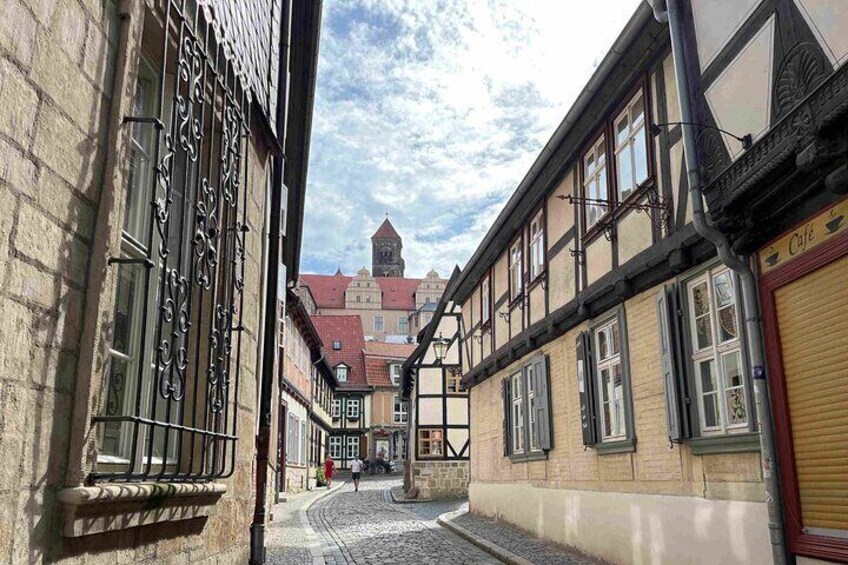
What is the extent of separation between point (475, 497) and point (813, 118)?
45.3 ft

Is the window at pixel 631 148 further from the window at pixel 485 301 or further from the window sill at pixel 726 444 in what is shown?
the window at pixel 485 301

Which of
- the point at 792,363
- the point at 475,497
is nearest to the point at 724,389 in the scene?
the point at 792,363

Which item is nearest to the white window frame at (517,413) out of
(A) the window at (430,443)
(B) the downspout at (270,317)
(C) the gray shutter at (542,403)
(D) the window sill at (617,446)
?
(C) the gray shutter at (542,403)

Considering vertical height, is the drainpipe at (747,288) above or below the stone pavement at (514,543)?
above

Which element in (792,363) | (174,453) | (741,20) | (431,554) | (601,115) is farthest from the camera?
(431,554)

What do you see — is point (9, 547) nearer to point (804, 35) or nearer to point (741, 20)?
point (804, 35)

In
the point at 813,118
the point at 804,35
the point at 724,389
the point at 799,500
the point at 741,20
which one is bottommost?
the point at 799,500

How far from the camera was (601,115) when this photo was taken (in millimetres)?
9734

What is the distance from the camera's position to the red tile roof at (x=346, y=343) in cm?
5591

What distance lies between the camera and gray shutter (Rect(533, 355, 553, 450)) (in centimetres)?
1177

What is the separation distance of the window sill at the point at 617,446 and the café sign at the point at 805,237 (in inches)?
121

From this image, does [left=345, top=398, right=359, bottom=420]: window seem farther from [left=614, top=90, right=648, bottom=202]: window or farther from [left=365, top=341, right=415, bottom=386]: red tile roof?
[left=614, top=90, right=648, bottom=202]: window

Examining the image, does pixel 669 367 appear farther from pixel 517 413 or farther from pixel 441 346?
pixel 441 346

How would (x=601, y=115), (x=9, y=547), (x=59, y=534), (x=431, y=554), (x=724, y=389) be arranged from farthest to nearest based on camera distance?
(x=431, y=554) < (x=601, y=115) < (x=724, y=389) < (x=59, y=534) < (x=9, y=547)
